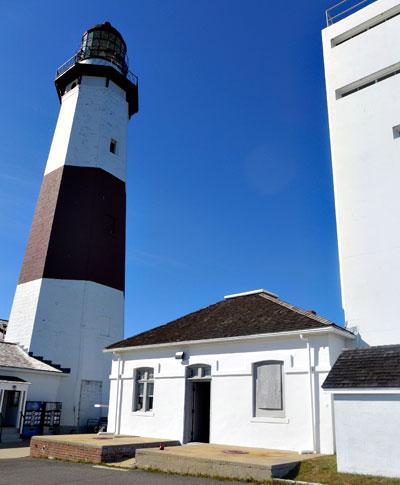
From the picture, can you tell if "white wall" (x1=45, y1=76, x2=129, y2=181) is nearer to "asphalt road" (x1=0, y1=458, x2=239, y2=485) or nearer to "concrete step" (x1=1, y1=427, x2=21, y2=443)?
"concrete step" (x1=1, y1=427, x2=21, y2=443)

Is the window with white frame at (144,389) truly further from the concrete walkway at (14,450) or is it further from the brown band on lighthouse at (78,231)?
the brown band on lighthouse at (78,231)

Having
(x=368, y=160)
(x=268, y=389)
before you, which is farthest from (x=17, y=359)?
(x=368, y=160)

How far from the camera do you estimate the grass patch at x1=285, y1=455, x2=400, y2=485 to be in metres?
8.76

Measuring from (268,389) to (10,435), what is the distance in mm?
11572

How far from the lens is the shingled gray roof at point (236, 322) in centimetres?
1381

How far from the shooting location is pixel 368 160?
15547 millimetres

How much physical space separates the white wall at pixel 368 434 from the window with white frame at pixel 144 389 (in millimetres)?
8417

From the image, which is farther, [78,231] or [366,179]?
[78,231]

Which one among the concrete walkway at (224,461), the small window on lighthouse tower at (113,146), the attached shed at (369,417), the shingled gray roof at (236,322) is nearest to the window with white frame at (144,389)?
the shingled gray roof at (236,322)

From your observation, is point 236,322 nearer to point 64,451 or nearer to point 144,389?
point 144,389

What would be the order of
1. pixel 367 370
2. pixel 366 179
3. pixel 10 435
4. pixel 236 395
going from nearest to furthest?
pixel 367 370
pixel 236 395
pixel 366 179
pixel 10 435

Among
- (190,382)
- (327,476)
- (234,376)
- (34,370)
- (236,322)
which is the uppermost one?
(236,322)

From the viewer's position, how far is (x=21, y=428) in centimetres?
1880

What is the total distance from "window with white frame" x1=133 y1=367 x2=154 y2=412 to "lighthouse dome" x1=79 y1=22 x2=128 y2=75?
19.7m
